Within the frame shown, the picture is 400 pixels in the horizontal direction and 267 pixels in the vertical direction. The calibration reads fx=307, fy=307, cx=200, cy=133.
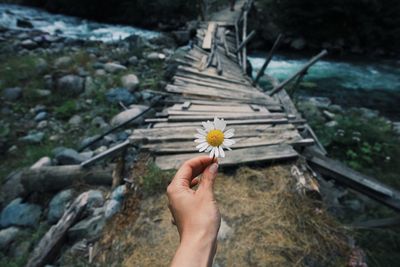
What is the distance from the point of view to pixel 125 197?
3844 mm

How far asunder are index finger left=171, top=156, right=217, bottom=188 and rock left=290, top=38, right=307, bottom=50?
18.1 m

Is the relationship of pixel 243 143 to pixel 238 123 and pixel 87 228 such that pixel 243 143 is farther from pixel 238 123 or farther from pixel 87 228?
pixel 87 228

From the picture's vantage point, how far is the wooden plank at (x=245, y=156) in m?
4.06

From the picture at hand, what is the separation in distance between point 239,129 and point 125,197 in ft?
7.13

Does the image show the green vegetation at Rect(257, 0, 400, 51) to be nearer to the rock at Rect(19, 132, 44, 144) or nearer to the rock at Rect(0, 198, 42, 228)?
the rock at Rect(19, 132, 44, 144)

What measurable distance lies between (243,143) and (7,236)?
3.89 m

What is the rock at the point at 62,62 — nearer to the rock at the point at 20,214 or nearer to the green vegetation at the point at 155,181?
the rock at the point at 20,214

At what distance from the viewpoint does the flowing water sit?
53.6 ft

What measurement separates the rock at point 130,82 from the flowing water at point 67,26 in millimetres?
6151

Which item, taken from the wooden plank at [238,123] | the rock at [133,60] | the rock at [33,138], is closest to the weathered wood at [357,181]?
the wooden plank at [238,123]

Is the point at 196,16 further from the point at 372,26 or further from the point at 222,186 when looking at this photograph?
the point at 222,186

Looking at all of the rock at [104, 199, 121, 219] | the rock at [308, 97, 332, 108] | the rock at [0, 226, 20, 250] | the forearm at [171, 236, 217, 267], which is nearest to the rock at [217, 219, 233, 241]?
the rock at [104, 199, 121, 219]

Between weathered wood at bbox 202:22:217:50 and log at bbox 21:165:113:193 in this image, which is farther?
weathered wood at bbox 202:22:217:50

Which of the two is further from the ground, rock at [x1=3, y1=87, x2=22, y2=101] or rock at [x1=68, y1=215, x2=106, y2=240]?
rock at [x1=68, y1=215, x2=106, y2=240]
